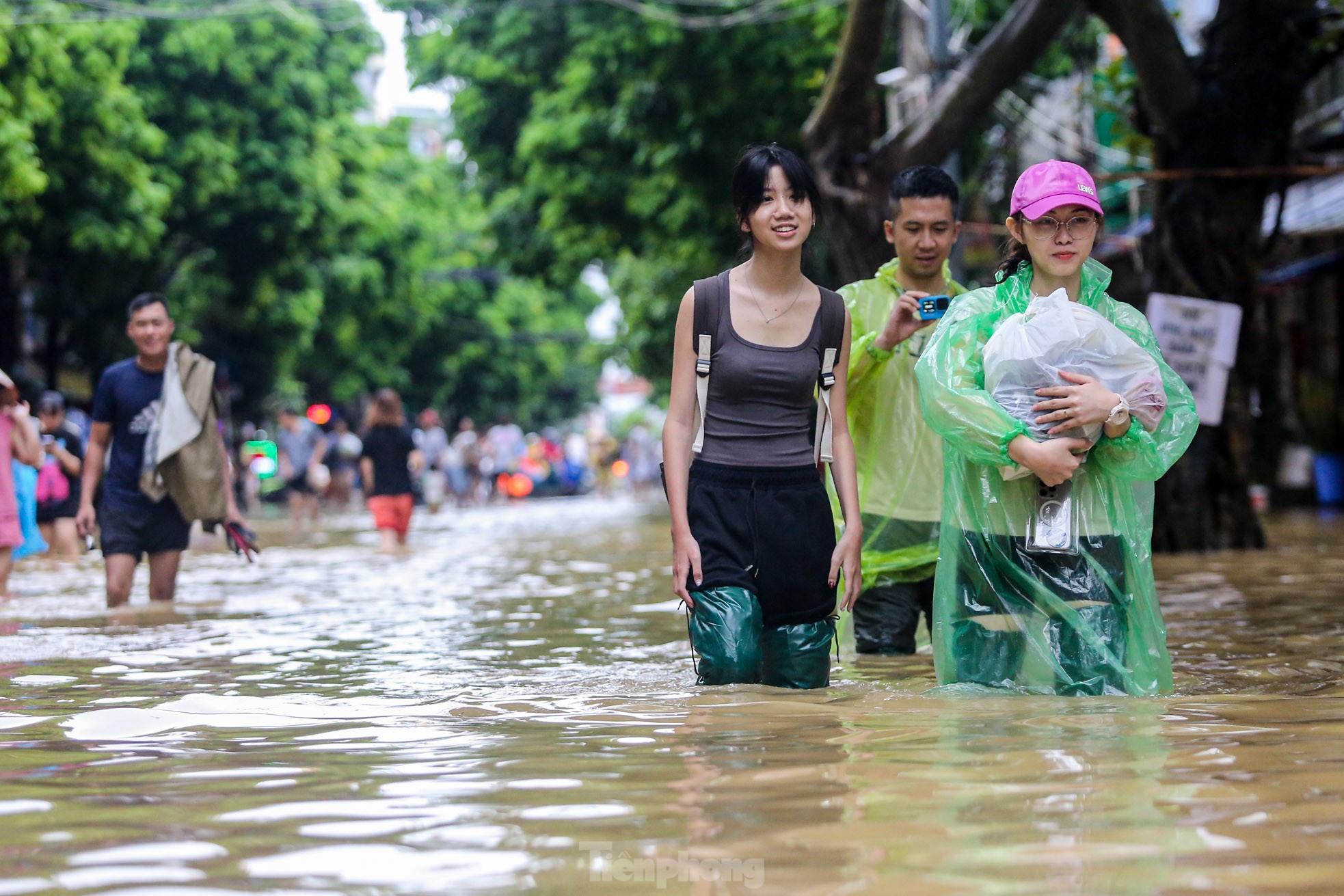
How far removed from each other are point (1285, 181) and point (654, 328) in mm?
22138

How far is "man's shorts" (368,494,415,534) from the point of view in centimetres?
1667

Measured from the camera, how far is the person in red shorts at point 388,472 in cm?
A: 1669

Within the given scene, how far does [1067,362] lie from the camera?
4703mm

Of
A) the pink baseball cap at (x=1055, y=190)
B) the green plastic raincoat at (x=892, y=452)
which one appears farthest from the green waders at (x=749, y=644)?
the pink baseball cap at (x=1055, y=190)

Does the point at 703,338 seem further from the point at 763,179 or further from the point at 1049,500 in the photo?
the point at 1049,500

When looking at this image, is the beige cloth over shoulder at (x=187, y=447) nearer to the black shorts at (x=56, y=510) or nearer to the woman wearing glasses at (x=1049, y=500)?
the woman wearing glasses at (x=1049, y=500)

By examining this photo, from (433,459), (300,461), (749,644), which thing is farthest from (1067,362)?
(433,459)

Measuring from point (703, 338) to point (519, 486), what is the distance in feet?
125

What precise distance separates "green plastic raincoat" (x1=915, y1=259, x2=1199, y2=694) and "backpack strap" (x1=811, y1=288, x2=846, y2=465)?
0.33m

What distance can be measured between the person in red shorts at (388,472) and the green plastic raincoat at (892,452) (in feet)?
35.0

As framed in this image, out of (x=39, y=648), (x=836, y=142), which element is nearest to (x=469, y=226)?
(x=836, y=142)

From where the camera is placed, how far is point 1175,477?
12617 millimetres

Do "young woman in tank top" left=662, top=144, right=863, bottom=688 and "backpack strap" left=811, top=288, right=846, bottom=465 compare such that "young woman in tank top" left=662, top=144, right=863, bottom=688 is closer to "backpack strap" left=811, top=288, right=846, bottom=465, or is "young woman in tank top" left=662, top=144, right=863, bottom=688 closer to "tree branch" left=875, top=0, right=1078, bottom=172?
"backpack strap" left=811, top=288, right=846, bottom=465

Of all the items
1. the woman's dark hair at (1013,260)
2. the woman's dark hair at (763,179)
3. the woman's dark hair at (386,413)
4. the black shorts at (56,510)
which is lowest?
the black shorts at (56,510)
